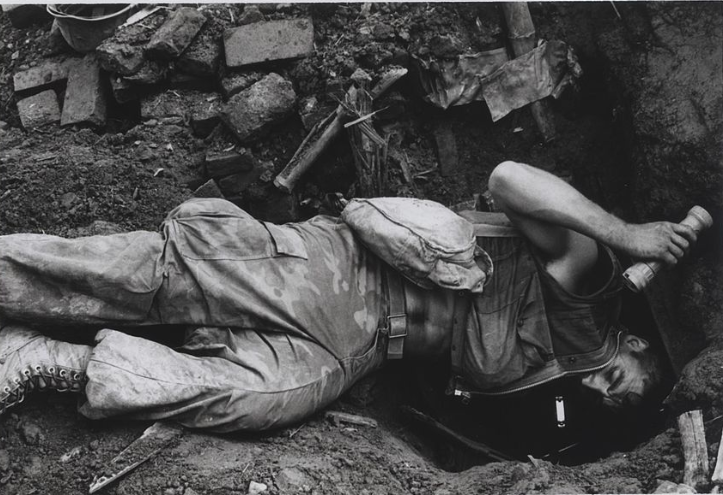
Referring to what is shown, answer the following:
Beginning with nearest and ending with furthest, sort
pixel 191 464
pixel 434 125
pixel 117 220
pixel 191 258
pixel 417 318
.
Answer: pixel 191 464, pixel 191 258, pixel 417 318, pixel 117 220, pixel 434 125

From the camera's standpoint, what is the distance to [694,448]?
3.26 metres

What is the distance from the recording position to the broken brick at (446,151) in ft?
15.6

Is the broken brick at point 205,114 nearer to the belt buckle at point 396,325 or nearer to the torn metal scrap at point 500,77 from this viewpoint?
the torn metal scrap at point 500,77

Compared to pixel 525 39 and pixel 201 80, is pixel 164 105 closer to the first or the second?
pixel 201 80

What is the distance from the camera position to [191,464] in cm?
326

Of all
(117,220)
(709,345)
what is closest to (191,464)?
(117,220)

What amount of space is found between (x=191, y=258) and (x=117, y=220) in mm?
1105

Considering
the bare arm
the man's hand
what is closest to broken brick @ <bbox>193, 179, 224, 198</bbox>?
the bare arm

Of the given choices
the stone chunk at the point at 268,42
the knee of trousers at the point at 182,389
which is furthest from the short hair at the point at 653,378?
the stone chunk at the point at 268,42

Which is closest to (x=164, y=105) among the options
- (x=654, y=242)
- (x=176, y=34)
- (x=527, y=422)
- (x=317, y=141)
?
(x=176, y=34)

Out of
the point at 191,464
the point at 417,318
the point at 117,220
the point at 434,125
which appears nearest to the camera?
the point at 191,464

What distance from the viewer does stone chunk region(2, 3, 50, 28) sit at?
5.21 meters

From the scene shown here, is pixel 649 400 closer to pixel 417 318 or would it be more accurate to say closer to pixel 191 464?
pixel 417 318

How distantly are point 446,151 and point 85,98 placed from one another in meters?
2.16
